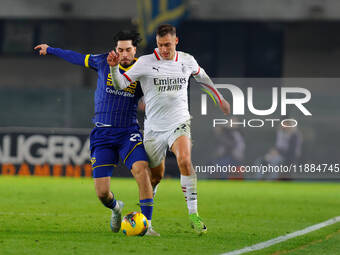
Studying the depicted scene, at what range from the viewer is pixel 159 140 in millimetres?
10430

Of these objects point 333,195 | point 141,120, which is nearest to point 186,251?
point 333,195

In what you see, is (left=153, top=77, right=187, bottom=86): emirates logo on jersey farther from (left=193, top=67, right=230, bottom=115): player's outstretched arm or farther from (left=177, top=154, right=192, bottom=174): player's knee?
(left=177, top=154, right=192, bottom=174): player's knee

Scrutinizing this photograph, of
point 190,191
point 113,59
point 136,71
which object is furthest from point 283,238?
point 113,59

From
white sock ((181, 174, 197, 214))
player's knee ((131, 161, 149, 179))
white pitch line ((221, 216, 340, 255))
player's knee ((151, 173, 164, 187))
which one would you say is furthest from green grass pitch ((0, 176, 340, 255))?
player's knee ((131, 161, 149, 179))

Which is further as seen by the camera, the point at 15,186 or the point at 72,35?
the point at 72,35

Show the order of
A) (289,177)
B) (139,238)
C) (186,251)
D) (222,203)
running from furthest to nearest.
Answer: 1. (289,177)
2. (222,203)
3. (139,238)
4. (186,251)

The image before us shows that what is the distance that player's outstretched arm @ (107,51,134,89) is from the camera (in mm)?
9789

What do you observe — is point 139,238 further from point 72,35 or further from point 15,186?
point 72,35

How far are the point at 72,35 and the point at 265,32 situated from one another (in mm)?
7758

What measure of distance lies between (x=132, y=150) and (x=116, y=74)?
0.92 metres

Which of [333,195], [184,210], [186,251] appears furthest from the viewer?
[333,195]

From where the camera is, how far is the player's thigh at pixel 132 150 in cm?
1015

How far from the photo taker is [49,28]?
36812 mm

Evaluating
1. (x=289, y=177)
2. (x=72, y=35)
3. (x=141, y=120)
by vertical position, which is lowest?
(x=289, y=177)
